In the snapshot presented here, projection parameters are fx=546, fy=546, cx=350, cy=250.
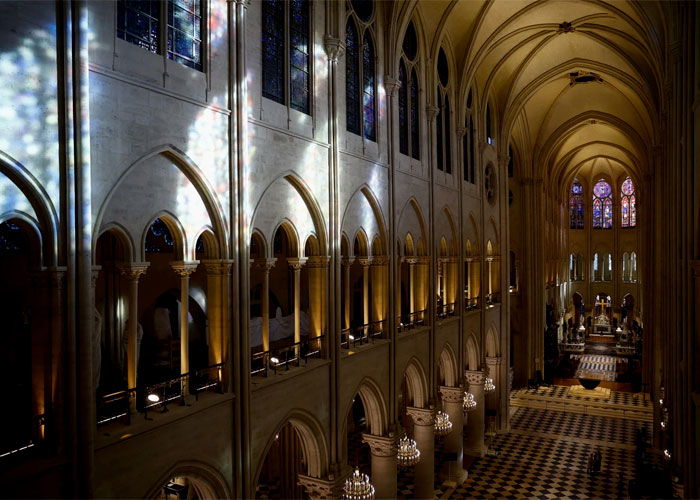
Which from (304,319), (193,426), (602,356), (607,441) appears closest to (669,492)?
(607,441)

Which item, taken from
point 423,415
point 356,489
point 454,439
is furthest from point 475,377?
point 356,489

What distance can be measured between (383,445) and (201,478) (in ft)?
23.0

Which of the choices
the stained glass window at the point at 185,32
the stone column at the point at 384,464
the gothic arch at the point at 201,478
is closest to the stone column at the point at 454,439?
the stone column at the point at 384,464

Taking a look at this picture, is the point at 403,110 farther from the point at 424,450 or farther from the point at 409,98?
the point at 424,450

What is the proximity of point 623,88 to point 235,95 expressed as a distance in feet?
80.4

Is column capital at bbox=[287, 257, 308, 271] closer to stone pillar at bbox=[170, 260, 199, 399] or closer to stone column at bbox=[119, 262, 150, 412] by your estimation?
stone pillar at bbox=[170, 260, 199, 399]

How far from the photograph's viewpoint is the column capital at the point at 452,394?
69.2ft

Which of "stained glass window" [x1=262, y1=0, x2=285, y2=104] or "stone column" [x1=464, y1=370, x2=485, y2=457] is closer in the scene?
"stained glass window" [x1=262, y1=0, x2=285, y2=104]

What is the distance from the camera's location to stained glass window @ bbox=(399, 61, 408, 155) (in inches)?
702

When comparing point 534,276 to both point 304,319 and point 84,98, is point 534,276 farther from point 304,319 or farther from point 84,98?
point 84,98

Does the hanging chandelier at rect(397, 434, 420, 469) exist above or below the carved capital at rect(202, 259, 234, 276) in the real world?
below

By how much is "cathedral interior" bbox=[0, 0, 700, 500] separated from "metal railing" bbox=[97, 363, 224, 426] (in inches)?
2.6

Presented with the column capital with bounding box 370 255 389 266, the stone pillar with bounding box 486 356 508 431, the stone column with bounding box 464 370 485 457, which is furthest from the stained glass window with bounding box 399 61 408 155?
the stone pillar with bounding box 486 356 508 431

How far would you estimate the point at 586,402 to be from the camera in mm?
30656
